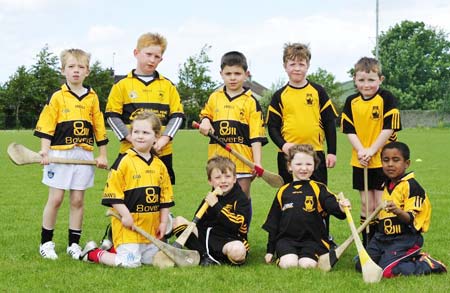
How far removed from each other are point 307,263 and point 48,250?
2495mm

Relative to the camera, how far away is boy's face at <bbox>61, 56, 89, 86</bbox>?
6.12 m

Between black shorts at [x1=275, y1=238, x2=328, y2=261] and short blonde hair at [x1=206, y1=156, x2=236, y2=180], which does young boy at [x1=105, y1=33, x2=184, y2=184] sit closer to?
short blonde hair at [x1=206, y1=156, x2=236, y2=180]

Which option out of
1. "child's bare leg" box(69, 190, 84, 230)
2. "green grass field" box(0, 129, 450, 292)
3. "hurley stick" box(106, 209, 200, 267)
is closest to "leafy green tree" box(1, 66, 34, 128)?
"green grass field" box(0, 129, 450, 292)

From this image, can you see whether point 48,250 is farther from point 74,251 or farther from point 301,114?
point 301,114

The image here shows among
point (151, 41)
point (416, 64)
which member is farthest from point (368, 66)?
point (416, 64)

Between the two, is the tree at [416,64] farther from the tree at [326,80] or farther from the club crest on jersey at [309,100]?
the club crest on jersey at [309,100]

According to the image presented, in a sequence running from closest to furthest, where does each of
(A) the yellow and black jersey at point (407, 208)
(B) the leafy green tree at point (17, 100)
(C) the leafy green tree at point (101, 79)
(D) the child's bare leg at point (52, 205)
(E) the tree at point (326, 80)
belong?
(A) the yellow and black jersey at point (407, 208), (D) the child's bare leg at point (52, 205), (B) the leafy green tree at point (17, 100), (C) the leafy green tree at point (101, 79), (E) the tree at point (326, 80)

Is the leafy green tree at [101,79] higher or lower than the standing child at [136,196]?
higher

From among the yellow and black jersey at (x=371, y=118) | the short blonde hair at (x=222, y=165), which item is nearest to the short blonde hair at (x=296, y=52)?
the yellow and black jersey at (x=371, y=118)

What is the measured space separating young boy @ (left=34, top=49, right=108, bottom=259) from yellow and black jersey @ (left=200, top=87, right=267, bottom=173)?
121cm

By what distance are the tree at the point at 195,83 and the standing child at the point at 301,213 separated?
4489cm

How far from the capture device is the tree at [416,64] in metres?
62.0

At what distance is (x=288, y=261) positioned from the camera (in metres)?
5.68

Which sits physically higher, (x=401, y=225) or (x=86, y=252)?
(x=401, y=225)
